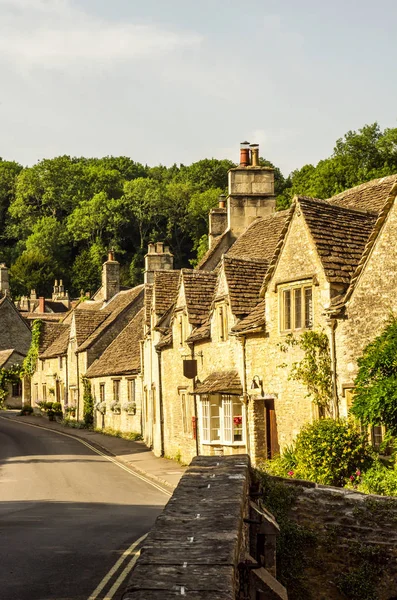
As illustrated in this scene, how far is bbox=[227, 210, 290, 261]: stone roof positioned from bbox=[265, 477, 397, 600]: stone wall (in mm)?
16275

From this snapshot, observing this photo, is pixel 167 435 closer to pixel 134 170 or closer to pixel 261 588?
pixel 261 588

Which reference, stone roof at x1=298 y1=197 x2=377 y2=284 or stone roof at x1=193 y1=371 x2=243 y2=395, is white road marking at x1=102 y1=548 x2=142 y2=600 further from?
stone roof at x1=193 y1=371 x2=243 y2=395

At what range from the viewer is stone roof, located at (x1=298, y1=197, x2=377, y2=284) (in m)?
22.5

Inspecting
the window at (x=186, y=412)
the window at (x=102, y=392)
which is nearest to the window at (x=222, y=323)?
the window at (x=186, y=412)

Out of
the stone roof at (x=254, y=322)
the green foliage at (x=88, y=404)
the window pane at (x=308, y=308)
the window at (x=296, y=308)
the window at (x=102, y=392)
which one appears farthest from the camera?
the green foliage at (x=88, y=404)

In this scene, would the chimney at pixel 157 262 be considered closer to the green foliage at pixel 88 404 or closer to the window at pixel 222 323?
the green foliage at pixel 88 404

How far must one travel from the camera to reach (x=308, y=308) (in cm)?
2322

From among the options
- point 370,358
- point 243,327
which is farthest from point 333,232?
point 370,358

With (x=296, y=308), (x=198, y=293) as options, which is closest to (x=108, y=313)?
(x=198, y=293)

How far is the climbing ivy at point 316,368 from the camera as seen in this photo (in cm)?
2200

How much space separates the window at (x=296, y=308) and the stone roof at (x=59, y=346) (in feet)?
123

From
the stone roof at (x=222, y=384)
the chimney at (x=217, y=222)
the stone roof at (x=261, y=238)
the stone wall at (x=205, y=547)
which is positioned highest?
the chimney at (x=217, y=222)

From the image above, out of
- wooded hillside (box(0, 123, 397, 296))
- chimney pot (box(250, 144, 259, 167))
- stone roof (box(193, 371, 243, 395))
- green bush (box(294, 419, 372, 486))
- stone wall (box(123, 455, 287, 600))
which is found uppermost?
wooded hillside (box(0, 123, 397, 296))

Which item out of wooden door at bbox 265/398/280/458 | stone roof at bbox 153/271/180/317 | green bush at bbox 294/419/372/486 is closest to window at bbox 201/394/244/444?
wooden door at bbox 265/398/280/458
